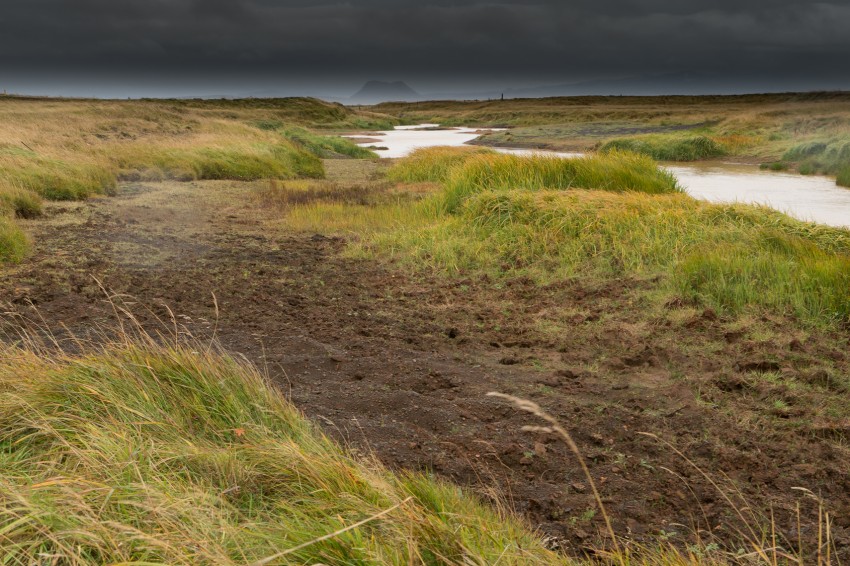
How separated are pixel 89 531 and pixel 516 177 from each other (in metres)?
9.90

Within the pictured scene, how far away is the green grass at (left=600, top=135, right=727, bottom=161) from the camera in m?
25.4

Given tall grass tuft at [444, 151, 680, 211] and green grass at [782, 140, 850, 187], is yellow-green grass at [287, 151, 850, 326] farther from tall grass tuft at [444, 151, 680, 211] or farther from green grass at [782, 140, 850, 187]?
green grass at [782, 140, 850, 187]

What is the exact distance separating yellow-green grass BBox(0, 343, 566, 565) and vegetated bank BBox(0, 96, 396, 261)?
576 centimetres

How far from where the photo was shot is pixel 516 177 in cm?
1144

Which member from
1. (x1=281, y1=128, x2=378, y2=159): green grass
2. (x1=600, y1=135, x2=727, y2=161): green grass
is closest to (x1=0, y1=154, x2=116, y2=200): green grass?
(x1=281, y1=128, x2=378, y2=159): green grass

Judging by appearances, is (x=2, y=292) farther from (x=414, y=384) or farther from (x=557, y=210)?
(x=557, y=210)

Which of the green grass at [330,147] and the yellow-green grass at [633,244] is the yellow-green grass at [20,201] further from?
the green grass at [330,147]

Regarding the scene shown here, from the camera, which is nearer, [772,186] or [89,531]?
[89,531]

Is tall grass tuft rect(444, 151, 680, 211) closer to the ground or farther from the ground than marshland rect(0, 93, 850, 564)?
farther from the ground

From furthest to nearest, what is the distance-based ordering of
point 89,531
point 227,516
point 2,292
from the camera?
point 2,292, point 227,516, point 89,531

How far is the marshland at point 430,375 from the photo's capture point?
242cm

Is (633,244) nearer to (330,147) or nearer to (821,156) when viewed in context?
(821,156)

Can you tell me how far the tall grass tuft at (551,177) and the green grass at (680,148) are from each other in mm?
13748

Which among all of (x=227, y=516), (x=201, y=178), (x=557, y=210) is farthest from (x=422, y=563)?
(x=201, y=178)
